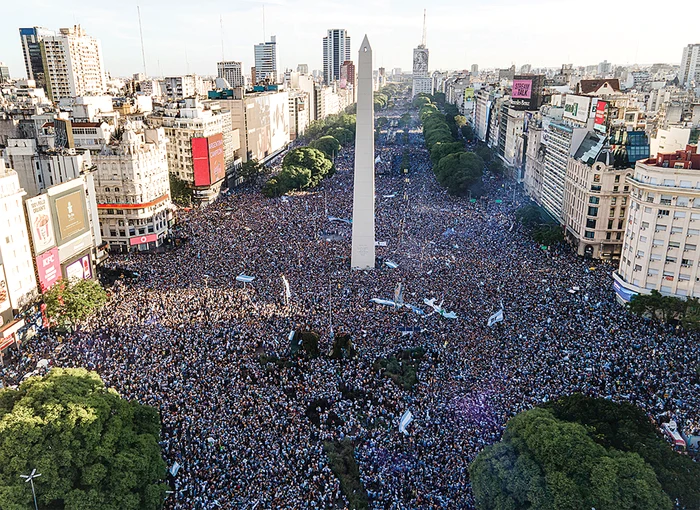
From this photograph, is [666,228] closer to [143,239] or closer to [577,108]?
[577,108]

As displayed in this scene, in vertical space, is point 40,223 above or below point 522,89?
below

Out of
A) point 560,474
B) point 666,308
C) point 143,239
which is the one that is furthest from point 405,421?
point 143,239

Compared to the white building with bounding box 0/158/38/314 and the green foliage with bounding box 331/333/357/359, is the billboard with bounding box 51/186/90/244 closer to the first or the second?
the white building with bounding box 0/158/38/314

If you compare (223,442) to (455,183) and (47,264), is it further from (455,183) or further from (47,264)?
(455,183)

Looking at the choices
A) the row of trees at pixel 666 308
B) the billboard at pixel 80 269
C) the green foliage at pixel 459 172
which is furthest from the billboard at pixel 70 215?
the green foliage at pixel 459 172

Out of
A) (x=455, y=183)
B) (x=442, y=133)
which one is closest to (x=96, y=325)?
(x=455, y=183)

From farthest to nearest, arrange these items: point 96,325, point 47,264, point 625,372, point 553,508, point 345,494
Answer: point 47,264 < point 96,325 < point 625,372 < point 345,494 < point 553,508
